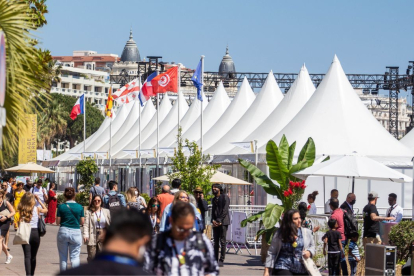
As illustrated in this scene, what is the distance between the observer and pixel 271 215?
16281 millimetres

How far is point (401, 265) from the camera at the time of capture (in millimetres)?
12977

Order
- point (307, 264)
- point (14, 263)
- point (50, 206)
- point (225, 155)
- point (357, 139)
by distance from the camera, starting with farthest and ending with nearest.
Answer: point (50, 206) → point (225, 155) → point (357, 139) → point (14, 263) → point (307, 264)

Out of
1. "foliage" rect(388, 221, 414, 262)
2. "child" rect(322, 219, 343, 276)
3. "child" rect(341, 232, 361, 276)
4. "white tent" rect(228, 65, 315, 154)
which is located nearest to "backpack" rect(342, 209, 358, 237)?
"child" rect(341, 232, 361, 276)

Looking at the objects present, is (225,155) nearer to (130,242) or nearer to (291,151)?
(291,151)

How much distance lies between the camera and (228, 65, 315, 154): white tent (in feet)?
97.5

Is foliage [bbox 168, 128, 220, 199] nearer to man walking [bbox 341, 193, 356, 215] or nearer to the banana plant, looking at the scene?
the banana plant

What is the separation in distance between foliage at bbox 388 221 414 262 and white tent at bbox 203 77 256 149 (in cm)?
2362

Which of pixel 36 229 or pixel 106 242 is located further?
pixel 36 229

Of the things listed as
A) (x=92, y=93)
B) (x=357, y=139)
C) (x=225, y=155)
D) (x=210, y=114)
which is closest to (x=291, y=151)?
(x=357, y=139)

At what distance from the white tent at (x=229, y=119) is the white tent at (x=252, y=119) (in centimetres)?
289

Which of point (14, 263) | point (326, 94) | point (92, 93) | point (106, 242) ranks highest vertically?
point (92, 93)

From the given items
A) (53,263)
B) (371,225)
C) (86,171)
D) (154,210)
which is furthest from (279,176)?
(86,171)

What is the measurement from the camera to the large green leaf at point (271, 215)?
16.2 m

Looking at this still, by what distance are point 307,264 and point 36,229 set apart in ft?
20.8
